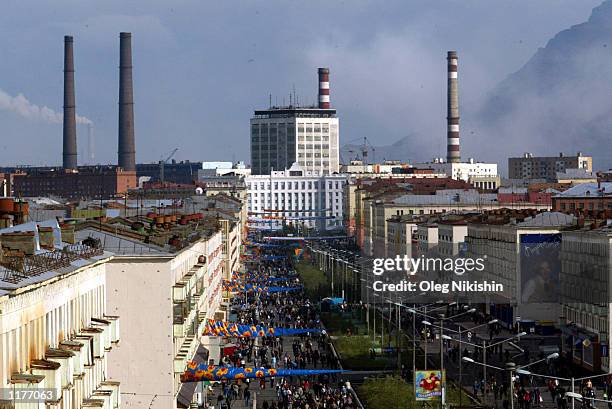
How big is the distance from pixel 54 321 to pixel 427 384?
1740 cm

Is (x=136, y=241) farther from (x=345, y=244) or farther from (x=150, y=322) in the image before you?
(x=345, y=244)

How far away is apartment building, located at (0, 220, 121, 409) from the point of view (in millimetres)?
19234

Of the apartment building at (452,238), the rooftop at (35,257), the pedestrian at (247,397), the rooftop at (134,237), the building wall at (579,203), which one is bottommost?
the pedestrian at (247,397)

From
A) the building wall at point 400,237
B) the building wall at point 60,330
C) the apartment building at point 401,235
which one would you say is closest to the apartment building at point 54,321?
the building wall at point 60,330

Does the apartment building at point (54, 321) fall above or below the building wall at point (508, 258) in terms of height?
above

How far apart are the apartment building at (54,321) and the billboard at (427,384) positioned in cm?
1063

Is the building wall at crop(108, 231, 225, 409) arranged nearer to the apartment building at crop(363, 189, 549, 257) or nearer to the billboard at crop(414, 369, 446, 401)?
the billboard at crop(414, 369, 446, 401)

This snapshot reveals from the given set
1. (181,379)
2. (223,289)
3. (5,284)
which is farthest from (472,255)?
(5,284)

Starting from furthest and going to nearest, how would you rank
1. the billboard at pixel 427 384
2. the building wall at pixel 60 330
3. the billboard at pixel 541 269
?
the billboard at pixel 541 269, the billboard at pixel 427 384, the building wall at pixel 60 330

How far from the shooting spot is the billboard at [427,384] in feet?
126

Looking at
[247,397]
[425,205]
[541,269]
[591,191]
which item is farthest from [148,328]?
[425,205]

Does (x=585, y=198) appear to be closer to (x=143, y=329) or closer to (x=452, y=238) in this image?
(x=452, y=238)

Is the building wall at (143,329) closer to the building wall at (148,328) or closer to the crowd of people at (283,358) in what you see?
the building wall at (148,328)

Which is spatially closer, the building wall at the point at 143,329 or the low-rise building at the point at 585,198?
the building wall at the point at 143,329
